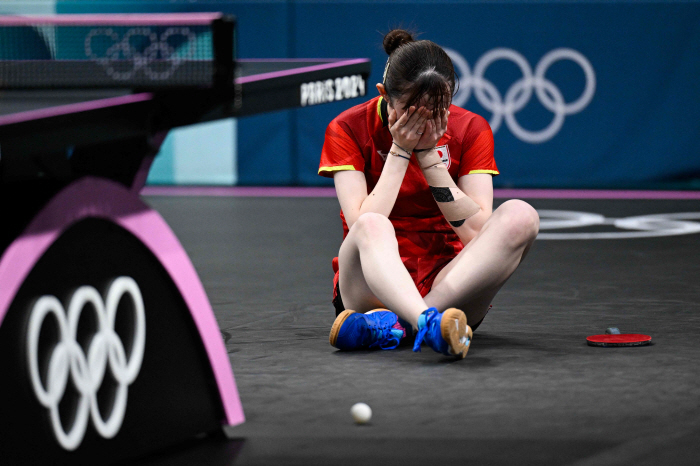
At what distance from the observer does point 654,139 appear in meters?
10.7

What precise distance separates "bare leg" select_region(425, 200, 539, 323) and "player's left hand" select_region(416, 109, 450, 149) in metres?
0.33

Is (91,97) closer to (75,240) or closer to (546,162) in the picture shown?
(75,240)

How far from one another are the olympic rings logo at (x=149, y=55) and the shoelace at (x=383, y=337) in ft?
4.64

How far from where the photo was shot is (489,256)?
379 centimetres

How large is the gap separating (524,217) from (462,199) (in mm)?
223

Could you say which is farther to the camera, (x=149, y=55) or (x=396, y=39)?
(x=396, y=39)

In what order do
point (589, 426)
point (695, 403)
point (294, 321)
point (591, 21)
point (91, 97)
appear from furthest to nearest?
point (591, 21)
point (294, 321)
point (695, 403)
point (589, 426)
point (91, 97)

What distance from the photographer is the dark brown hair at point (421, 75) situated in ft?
12.0

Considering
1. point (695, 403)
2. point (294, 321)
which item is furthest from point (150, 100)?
point (294, 321)

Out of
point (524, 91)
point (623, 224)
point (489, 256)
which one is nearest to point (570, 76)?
point (524, 91)

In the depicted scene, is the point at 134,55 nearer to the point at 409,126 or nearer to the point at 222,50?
the point at 222,50

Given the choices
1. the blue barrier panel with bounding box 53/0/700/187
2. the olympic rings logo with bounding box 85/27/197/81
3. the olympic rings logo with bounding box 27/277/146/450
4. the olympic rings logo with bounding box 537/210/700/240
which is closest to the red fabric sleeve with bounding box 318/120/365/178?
the olympic rings logo with bounding box 85/27/197/81

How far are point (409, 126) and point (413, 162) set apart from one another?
0.31 m

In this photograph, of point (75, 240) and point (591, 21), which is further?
point (591, 21)
